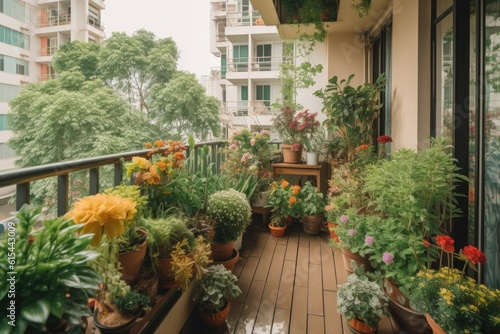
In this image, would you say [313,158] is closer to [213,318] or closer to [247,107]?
[213,318]

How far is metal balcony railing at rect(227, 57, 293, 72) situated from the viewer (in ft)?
39.0

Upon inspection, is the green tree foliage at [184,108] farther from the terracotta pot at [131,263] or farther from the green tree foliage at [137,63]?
the terracotta pot at [131,263]

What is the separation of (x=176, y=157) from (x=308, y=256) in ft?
4.88

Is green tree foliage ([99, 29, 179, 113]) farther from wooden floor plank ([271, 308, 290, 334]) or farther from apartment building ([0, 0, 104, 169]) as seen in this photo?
wooden floor plank ([271, 308, 290, 334])

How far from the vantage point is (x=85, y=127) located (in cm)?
992

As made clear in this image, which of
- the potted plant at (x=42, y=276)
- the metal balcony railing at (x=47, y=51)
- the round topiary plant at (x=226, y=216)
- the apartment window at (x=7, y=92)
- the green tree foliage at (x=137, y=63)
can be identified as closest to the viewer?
the potted plant at (x=42, y=276)

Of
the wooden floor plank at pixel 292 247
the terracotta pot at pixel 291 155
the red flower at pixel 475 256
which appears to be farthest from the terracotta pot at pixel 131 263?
the terracotta pot at pixel 291 155

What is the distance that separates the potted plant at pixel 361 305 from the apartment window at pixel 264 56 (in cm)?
1149

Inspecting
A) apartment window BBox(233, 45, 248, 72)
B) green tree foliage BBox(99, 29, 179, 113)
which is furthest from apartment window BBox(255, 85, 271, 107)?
green tree foliage BBox(99, 29, 179, 113)

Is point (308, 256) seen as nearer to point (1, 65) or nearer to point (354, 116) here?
point (354, 116)

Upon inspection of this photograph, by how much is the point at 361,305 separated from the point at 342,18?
2.96 meters

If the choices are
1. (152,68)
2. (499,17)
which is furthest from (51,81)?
(499,17)

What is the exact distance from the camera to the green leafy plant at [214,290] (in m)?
1.48

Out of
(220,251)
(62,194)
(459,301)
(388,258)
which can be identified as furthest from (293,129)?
(62,194)
